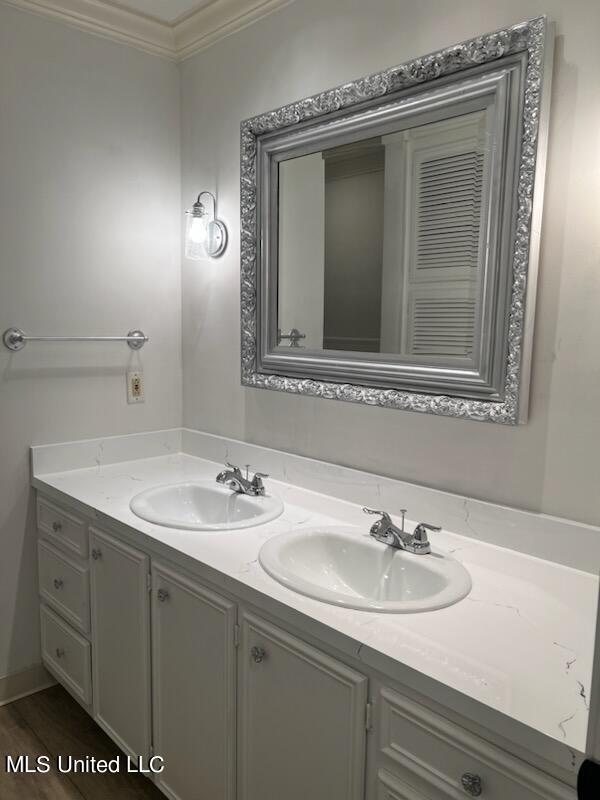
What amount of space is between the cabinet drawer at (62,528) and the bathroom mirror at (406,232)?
2.48ft

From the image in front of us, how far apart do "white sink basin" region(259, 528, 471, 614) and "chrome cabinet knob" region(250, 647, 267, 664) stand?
0.15 m

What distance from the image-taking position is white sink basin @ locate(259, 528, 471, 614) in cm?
127

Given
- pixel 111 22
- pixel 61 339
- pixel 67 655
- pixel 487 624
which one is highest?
pixel 111 22

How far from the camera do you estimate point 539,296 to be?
1410 mm

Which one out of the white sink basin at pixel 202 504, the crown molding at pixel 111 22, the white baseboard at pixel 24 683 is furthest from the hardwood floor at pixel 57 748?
the crown molding at pixel 111 22

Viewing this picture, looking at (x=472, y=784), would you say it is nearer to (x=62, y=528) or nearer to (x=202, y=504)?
(x=202, y=504)

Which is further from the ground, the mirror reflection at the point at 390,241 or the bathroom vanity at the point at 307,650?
→ the mirror reflection at the point at 390,241

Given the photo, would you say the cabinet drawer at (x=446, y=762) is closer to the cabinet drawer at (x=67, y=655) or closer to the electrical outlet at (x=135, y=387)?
the cabinet drawer at (x=67, y=655)

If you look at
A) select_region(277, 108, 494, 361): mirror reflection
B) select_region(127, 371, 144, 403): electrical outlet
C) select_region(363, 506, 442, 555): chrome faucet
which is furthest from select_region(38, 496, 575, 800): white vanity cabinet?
select_region(277, 108, 494, 361): mirror reflection

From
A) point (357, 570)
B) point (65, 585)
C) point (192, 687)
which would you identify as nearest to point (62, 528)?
point (65, 585)

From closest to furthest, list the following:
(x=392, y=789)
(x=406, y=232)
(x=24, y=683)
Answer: (x=392, y=789)
(x=406, y=232)
(x=24, y=683)

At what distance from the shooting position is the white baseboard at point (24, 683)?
2.20 m

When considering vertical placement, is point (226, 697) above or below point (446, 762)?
below

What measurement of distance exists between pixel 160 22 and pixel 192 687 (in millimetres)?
2251
